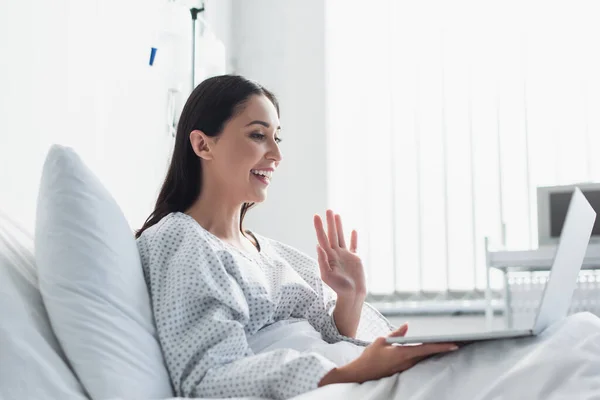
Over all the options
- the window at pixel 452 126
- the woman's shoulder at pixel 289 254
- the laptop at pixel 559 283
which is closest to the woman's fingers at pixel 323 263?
the woman's shoulder at pixel 289 254

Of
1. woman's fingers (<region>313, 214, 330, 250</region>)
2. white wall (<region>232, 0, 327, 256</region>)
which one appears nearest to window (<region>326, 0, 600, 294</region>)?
white wall (<region>232, 0, 327, 256</region>)

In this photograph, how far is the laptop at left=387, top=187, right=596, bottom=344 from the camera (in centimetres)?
97

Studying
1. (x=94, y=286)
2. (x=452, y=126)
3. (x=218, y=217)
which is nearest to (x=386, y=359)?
(x=94, y=286)

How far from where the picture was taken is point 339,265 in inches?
63.3

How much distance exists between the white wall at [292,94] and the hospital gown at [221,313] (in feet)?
5.59

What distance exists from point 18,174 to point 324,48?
1.84 m

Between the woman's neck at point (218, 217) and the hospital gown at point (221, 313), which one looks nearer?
the hospital gown at point (221, 313)

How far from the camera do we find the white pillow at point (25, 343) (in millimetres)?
1030

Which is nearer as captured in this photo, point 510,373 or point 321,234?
point 510,373

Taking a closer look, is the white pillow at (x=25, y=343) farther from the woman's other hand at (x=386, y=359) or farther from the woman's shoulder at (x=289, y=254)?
the woman's shoulder at (x=289, y=254)

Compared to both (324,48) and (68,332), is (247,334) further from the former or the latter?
(324,48)

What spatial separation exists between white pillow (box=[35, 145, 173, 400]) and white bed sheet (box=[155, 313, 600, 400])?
299 mm

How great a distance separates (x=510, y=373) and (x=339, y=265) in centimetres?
74

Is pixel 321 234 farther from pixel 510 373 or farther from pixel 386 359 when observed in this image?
pixel 510 373
